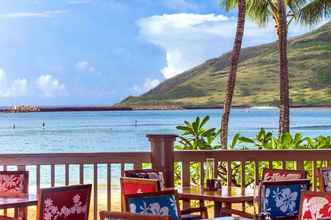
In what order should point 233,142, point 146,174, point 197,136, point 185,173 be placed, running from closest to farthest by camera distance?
point 146,174 → point 185,173 → point 233,142 → point 197,136

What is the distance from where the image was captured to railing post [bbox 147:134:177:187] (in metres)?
6.14

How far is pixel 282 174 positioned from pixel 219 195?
2.24ft

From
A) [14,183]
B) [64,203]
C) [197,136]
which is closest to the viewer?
[64,203]

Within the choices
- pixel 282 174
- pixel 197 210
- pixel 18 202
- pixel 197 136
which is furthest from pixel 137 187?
pixel 197 136

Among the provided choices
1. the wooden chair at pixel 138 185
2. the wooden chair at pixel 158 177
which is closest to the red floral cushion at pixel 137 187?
the wooden chair at pixel 138 185

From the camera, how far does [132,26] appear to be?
174 ft

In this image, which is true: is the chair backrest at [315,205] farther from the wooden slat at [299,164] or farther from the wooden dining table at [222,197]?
the wooden slat at [299,164]

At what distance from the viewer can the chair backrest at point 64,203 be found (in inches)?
162

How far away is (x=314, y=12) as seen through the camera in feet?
52.1

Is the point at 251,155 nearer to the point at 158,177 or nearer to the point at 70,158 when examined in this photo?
the point at 158,177

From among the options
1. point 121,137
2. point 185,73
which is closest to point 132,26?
point 185,73

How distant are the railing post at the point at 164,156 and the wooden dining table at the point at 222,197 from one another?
18.4 inches

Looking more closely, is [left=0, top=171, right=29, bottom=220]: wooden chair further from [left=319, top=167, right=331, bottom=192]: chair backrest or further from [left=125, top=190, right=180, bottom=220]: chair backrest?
[left=319, top=167, right=331, bottom=192]: chair backrest

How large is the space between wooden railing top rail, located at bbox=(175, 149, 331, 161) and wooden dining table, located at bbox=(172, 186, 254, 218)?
1.78 feet
